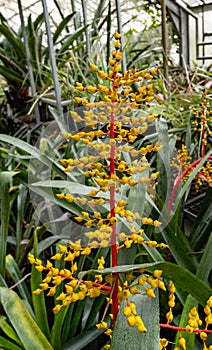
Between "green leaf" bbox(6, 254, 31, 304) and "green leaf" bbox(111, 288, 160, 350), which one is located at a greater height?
"green leaf" bbox(111, 288, 160, 350)

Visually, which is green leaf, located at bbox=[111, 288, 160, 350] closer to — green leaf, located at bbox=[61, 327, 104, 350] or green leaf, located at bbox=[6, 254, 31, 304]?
green leaf, located at bbox=[61, 327, 104, 350]

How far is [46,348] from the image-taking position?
48 cm

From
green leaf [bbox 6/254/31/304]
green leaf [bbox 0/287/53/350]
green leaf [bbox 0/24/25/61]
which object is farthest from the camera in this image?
green leaf [bbox 0/24/25/61]

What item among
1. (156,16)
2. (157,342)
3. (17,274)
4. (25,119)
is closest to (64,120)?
(17,274)

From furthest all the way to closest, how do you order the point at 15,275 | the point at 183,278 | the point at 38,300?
the point at 15,275 < the point at 38,300 < the point at 183,278

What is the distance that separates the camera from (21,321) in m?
0.46

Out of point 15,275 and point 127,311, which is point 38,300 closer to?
point 15,275

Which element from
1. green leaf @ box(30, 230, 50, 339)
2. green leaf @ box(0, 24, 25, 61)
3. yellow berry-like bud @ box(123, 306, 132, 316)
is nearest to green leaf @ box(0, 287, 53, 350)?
green leaf @ box(30, 230, 50, 339)

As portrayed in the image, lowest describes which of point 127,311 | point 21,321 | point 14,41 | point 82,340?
point 82,340

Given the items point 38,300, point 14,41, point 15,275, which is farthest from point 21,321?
point 14,41

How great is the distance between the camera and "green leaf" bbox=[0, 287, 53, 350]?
1.50 ft

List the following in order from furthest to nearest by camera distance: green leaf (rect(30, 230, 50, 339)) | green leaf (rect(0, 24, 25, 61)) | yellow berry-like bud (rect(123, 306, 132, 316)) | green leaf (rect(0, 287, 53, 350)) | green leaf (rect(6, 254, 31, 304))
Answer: green leaf (rect(0, 24, 25, 61)) → green leaf (rect(6, 254, 31, 304)) → green leaf (rect(30, 230, 50, 339)) → green leaf (rect(0, 287, 53, 350)) → yellow berry-like bud (rect(123, 306, 132, 316))

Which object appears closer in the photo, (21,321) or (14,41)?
(21,321)

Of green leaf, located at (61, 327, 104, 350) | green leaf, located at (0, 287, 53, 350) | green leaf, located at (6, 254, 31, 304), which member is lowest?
green leaf, located at (61, 327, 104, 350)
